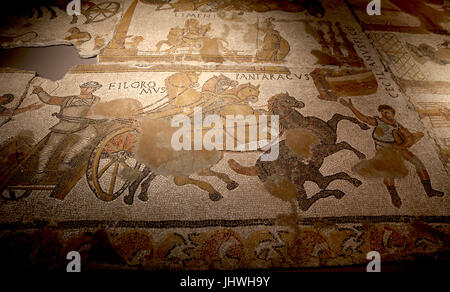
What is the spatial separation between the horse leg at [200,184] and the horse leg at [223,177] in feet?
0.28

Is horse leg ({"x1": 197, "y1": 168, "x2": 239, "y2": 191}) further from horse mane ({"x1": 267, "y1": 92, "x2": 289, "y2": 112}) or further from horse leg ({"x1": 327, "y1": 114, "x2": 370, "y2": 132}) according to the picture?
horse leg ({"x1": 327, "y1": 114, "x2": 370, "y2": 132})

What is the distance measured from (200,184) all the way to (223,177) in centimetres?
19

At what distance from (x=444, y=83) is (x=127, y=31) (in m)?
3.89

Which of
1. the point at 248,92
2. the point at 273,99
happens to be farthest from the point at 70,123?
the point at 273,99

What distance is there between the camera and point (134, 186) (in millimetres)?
1875

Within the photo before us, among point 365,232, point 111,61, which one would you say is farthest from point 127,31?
point 365,232

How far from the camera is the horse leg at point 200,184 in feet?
6.07

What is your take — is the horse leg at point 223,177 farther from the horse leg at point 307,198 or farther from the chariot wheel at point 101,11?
the chariot wheel at point 101,11

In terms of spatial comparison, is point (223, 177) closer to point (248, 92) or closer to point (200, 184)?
point (200, 184)

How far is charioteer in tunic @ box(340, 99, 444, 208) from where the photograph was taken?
1928 mm

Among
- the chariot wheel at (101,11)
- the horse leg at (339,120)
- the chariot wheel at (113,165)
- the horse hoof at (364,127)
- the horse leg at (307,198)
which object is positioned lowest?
the horse leg at (307,198)

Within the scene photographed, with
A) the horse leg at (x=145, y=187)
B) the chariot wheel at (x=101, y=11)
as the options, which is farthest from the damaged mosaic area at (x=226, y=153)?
the chariot wheel at (x=101, y=11)
